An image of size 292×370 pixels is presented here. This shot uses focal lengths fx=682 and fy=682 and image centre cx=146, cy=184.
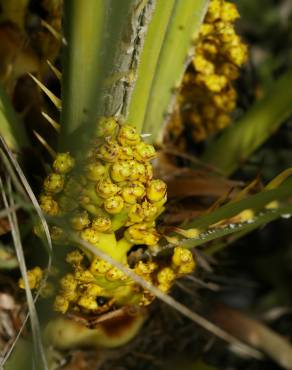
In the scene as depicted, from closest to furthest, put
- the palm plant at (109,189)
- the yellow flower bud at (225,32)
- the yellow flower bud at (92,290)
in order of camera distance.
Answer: the palm plant at (109,189) → the yellow flower bud at (92,290) → the yellow flower bud at (225,32)

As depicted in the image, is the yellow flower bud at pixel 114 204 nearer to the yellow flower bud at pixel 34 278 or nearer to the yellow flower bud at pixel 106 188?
the yellow flower bud at pixel 106 188

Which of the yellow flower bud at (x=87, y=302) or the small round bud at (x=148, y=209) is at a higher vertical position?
the small round bud at (x=148, y=209)

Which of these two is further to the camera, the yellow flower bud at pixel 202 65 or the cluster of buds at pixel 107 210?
the yellow flower bud at pixel 202 65

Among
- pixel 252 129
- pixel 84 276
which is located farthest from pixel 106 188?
pixel 252 129

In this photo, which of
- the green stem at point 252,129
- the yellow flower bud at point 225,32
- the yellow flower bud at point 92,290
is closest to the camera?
the yellow flower bud at point 92,290

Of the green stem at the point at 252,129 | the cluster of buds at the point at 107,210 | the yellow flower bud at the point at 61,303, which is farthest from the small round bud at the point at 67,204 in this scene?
the green stem at the point at 252,129

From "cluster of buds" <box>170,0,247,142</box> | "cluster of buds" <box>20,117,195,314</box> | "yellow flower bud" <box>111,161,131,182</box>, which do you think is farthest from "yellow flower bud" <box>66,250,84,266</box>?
"cluster of buds" <box>170,0,247,142</box>

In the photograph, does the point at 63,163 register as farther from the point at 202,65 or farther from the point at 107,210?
the point at 202,65

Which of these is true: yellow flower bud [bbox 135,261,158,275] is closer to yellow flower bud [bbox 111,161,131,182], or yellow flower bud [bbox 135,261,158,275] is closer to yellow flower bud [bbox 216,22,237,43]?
yellow flower bud [bbox 111,161,131,182]

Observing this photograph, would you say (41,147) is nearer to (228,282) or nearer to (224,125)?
(224,125)
